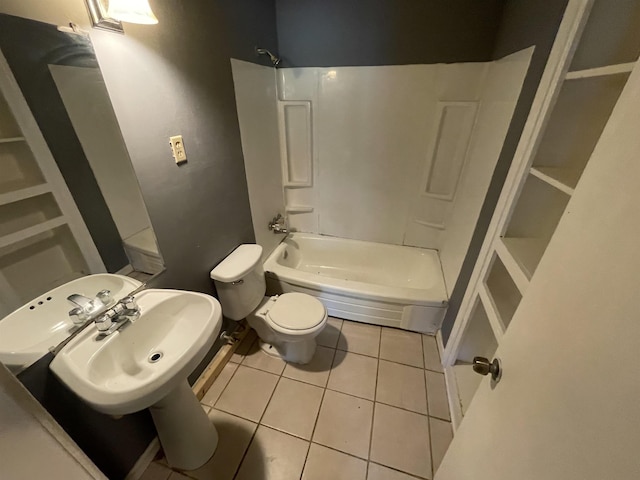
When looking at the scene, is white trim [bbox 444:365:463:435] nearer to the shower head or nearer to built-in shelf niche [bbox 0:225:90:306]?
built-in shelf niche [bbox 0:225:90:306]

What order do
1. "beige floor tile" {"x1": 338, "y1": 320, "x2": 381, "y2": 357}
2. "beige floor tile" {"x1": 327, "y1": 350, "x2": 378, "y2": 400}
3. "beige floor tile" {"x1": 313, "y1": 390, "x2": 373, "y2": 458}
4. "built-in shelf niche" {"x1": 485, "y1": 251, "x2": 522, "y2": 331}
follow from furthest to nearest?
"beige floor tile" {"x1": 338, "y1": 320, "x2": 381, "y2": 357}
"beige floor tile" {"x1": 327, "y1": 350, "x2": 378, "y2": 400}
"beige floor tile" {"x1": 313, "y1": 390, "x2": 373, "y2": 458}
"built-in shelf niche" {"x1": 485, "y1": 251, "x2": 522, "y2": 331}

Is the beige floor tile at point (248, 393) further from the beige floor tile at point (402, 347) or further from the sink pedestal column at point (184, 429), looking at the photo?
the beige floor tile at point (402, 347)

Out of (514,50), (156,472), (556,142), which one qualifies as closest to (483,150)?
(514,50)

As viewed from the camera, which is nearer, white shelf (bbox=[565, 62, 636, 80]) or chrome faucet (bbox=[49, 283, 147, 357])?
white shelf (bbox=[565, 62, 636, 80])

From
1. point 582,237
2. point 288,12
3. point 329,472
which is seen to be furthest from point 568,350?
point 288,12

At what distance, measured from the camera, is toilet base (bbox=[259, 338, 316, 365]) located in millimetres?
1617

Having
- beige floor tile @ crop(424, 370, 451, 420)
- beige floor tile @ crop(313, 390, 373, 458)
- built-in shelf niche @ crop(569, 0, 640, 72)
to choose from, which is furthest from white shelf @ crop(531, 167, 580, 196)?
beige floor tile @ crop(313, 390, 373, 458)

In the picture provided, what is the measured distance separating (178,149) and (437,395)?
1.85 meters

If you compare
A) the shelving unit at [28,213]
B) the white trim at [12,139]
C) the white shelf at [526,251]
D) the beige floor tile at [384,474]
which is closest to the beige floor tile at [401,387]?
the beige floor tile at [384,474]

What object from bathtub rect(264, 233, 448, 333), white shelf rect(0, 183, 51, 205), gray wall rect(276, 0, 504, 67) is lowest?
bathtub rect(264, 233, 448, 333)

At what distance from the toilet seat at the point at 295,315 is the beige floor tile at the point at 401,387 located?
1.70 ft

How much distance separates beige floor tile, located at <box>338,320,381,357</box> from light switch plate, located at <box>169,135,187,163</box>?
1457mm

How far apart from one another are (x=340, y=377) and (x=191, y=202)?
130 cm

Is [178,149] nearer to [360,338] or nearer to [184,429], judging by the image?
[184,429]
